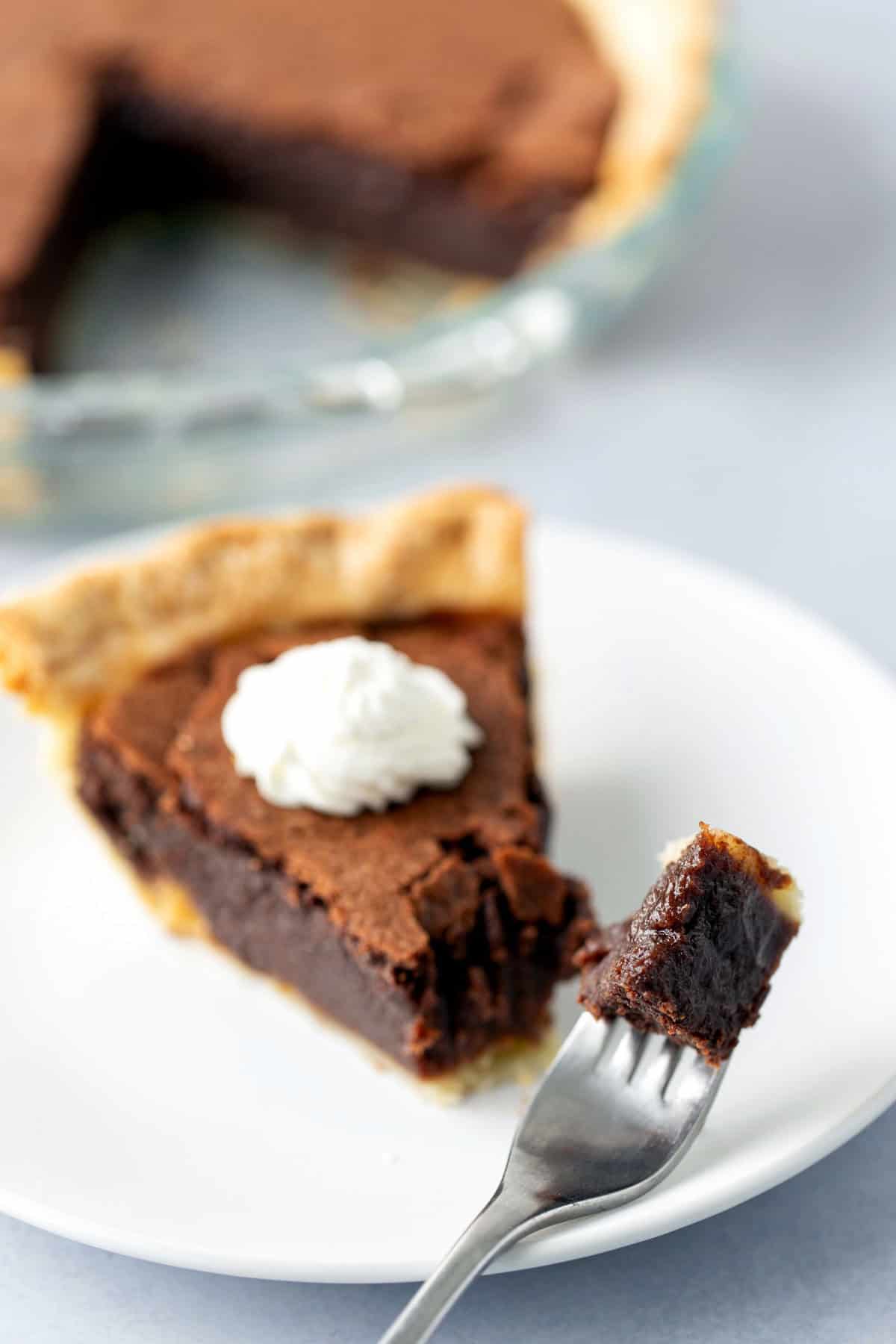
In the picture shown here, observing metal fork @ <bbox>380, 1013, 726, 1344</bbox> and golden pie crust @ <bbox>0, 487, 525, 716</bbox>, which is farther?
golden pie crust @ <bbox>0, 487, 525, 716</bbox>

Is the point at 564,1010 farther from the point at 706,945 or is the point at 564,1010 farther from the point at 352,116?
the point at 352,116

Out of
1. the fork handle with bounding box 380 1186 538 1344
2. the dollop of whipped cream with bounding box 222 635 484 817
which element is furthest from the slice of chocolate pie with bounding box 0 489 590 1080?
the fork handle with bounding box 380 1186 538 1344

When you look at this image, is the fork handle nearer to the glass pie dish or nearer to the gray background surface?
the gray background surface

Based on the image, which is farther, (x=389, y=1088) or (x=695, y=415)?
(x=695, y=415)

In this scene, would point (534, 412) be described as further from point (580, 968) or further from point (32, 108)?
point (580, 968)

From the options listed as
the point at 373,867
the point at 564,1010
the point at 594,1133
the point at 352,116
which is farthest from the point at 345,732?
the point at 352,116

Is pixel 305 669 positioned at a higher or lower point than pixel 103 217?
higher

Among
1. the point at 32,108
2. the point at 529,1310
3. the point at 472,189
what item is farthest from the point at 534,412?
the point at 529,1310
